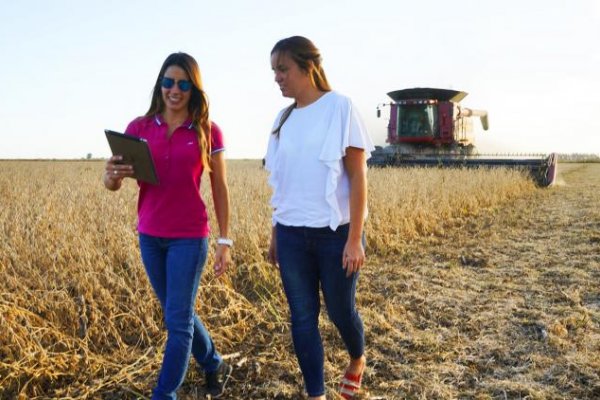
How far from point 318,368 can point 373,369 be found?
789 mm

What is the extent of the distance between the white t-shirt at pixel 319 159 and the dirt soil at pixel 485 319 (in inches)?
43.4

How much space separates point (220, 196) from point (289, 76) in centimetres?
68

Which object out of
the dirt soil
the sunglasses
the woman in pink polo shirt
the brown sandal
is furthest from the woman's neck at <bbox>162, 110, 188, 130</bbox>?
the dirt soil

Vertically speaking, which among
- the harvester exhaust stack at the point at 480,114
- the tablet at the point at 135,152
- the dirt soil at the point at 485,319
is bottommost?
the dirt soil at the point at 485,319

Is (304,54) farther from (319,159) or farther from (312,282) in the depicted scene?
(312,282)

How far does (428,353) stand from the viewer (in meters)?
3.30

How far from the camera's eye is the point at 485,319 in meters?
3.88

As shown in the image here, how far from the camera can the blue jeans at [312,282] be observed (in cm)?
226

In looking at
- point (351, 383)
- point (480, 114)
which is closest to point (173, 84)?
point (351, 383)

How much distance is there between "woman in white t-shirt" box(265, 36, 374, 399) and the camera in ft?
7.18

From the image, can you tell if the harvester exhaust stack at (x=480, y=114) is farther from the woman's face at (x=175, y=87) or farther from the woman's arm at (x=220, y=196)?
the woman's face at (x=175, y=87)

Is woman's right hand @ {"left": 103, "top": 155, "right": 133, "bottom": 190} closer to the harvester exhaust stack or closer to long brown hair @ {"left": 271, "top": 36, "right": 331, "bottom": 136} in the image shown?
long brown hair @ {"left": 271, "top": 36, "right": 331, "bottom": 136}

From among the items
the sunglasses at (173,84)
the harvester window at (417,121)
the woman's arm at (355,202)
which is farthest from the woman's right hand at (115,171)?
the harvester window at (417,121)

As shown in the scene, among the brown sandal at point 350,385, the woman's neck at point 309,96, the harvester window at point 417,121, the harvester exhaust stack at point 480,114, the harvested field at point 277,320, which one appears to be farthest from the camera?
the harvester exhaust stack at point 480,114
